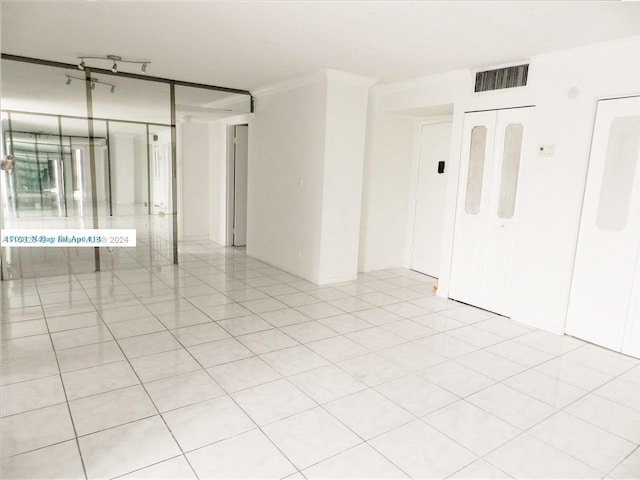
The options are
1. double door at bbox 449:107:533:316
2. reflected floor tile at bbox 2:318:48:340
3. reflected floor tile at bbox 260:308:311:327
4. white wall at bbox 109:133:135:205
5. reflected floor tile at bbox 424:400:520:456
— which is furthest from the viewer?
white wall at bbox 109:133:135:205

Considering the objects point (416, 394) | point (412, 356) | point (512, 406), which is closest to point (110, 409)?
point (416, 394)

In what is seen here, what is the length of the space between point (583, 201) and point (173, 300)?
14.3ft

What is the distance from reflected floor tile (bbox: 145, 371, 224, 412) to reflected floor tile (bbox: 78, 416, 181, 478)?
22 centimetres

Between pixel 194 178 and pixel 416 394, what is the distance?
6.57 meters

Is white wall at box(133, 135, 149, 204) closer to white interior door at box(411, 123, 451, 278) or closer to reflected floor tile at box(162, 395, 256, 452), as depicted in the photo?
white interior door at box(411, 123, 451, 278)

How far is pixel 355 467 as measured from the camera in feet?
7.09

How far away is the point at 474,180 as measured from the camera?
4.83 metres

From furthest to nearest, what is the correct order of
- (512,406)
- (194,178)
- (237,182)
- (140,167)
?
(194,178) < (237,182) < (140,167) < (512,406)

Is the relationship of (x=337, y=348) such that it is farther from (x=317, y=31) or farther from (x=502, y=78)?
(x=502, y=78)

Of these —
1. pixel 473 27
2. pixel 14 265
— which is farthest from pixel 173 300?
pixel 473 27

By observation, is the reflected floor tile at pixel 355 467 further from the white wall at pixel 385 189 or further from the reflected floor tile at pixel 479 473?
the white wall at pixel 385 189

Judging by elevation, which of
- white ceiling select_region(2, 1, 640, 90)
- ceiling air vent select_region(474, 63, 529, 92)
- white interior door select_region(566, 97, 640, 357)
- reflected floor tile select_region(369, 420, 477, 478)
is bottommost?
reflected floor tile select_region(369, 420, 477, 478)

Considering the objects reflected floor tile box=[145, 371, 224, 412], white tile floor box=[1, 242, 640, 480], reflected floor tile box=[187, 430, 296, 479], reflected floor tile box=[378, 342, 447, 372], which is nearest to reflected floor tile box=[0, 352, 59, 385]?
white tile floor box=[1, 242, 640, 480]

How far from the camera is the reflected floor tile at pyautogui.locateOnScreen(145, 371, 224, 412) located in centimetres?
268
